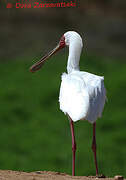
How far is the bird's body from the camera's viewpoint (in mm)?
10266

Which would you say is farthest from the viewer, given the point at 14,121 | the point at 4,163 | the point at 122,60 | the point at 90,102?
the point at 122,60

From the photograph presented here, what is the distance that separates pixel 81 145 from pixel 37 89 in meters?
8.24

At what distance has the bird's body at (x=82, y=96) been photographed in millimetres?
10266

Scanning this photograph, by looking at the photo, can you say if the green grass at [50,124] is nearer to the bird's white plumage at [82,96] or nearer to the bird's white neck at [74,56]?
the bird's white neck at [74,56]

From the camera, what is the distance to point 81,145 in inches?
1038

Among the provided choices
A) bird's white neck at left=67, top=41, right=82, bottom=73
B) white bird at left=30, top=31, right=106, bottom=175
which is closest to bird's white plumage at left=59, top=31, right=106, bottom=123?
white bird at left=30, top=31, right=106, bottom=175

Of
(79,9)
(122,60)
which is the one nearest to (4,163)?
(122,60)

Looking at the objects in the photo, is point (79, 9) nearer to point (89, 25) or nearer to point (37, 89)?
point (89, 25)

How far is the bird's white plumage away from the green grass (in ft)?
39.3

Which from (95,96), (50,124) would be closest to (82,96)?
(95,96)

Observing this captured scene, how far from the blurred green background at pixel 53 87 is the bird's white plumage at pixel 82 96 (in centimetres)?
1191

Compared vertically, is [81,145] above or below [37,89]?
below

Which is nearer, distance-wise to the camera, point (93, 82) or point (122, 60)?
point (93, 82)

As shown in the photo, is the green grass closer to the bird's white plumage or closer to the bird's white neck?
the bird's white neck
